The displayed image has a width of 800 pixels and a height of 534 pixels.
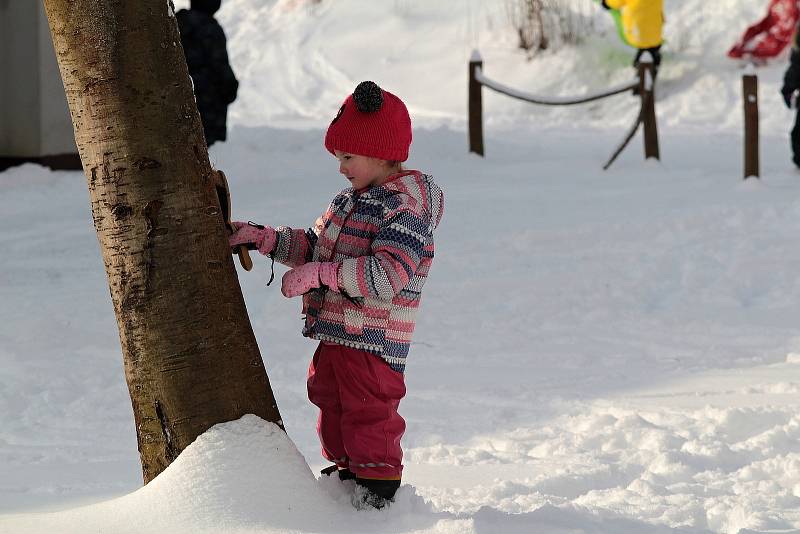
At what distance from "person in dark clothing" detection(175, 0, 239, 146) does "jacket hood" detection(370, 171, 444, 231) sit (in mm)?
9168

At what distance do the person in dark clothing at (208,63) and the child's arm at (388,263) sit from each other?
367 inches

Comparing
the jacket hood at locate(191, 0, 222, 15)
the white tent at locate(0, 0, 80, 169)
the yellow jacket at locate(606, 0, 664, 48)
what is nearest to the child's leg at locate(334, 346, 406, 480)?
the white tent at locate(0, 0, 80, 169)

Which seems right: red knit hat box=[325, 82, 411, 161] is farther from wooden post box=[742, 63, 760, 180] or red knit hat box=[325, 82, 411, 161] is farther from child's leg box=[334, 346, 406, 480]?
wooden post box=[742, 63, 760, 180]

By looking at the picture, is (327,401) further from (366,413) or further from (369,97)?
(369,97)

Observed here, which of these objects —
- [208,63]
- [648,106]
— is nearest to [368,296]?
[648,106]

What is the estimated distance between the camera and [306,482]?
3.21m

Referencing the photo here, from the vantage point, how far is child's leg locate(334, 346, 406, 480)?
3.27 m

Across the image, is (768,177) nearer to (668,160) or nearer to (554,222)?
(668,160)

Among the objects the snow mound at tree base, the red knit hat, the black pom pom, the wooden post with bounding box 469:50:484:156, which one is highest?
the black pom pom

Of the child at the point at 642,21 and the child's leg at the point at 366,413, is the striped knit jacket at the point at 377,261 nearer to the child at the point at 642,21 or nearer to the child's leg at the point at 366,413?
the child's leg at the point at 366,413

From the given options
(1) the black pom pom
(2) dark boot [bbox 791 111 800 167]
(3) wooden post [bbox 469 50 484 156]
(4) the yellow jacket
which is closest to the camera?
(1) the black pom pom

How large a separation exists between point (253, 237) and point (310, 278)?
28 centimetres

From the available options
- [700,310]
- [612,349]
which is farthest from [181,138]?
[700,310]

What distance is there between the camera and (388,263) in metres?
3.12
